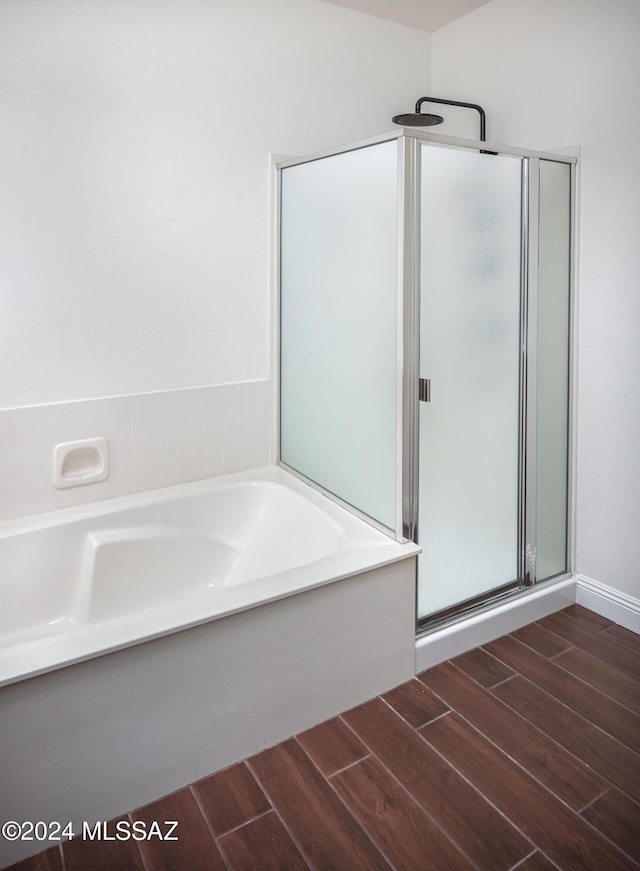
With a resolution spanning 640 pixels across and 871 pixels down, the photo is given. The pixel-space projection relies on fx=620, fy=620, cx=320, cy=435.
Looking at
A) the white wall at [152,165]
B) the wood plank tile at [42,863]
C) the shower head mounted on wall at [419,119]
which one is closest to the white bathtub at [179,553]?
the white wall at [152,165]

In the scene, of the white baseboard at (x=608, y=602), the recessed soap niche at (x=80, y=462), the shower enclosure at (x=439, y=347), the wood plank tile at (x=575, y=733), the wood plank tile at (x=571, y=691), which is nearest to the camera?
the wood plank tile at (x=575, y=733)

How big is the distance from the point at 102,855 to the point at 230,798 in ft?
1.01

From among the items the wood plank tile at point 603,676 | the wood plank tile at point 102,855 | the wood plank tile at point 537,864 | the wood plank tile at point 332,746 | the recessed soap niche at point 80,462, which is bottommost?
the wood plank tile at point 102,855

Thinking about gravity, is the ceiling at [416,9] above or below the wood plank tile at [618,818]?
above

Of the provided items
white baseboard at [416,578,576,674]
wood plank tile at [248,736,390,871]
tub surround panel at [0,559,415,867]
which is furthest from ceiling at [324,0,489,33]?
wood plank tile at [248,736,390,871]

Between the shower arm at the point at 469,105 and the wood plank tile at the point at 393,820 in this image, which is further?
the shower arm at the point at 469,105

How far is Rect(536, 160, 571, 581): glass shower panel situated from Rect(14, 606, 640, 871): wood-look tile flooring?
1.70 feet

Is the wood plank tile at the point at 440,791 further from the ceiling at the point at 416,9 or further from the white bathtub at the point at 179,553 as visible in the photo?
the ceiling at the point at 416,9

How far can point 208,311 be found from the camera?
7.70ft

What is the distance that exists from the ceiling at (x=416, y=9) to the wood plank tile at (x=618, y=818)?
2.76m

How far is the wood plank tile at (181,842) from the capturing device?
137cm

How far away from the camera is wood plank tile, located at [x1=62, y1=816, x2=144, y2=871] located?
4.50 feet

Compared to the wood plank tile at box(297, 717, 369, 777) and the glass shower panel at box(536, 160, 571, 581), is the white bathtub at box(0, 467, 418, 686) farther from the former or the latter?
the glass shower panel at box(536, 160, 571, 581)

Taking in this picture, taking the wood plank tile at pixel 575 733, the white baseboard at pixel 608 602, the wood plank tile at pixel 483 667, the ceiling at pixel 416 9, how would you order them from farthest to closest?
the ceiling at pixel 416 9
the white baseboard at pixel 608 602
the wood plank tile at pixel 483 667
the wood plank tile at pixel 575 733
